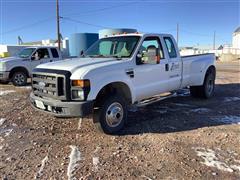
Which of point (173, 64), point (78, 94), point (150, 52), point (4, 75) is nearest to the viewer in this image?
point (78, 94)

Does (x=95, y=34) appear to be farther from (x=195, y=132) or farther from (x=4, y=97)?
(x=195, y=132)

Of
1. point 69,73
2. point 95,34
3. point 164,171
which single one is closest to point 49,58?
point 69,73

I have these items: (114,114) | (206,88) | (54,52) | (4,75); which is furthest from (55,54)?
(114,114)

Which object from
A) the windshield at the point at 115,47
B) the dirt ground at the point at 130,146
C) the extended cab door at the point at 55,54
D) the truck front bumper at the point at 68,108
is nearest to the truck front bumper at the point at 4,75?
the extended cab door at the point at 55,54

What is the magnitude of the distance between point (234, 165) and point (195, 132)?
4.88ft

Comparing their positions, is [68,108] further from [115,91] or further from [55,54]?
[55,54]

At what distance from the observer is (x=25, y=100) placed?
336 inches

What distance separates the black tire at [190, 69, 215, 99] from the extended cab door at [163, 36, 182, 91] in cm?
154

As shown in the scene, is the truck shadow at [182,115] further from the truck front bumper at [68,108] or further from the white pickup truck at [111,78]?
the truck front bumper at [68,108]

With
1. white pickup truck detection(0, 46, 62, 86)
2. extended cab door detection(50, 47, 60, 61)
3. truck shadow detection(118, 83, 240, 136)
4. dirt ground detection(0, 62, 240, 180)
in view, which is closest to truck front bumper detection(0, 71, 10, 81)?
white pickup truck detection(0, 46, 62, 86)

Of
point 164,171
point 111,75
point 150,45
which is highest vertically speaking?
point 150,45

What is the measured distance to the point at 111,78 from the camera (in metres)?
5.07

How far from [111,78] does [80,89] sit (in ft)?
2.35

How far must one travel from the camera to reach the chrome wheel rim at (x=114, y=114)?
5.21 m
